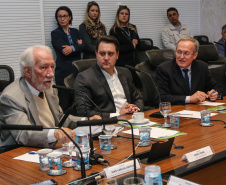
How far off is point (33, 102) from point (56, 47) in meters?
2.86

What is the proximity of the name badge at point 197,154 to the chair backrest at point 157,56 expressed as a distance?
2.25m

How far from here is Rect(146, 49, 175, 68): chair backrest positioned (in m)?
4.18

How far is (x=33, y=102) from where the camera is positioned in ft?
8.16

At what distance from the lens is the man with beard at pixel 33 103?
229cm

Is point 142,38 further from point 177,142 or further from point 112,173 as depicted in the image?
point 112,173

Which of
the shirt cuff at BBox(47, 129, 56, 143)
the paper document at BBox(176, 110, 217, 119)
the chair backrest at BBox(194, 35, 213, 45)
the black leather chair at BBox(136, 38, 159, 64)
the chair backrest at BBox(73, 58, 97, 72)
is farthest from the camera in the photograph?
the chair backrest at BBox(194, 35, 213, 45)

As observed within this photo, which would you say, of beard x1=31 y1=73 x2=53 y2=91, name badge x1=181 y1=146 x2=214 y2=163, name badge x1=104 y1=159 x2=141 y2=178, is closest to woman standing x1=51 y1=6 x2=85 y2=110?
beard x1=31 y1=73 x2=53 y2=91

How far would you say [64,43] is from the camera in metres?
5.25

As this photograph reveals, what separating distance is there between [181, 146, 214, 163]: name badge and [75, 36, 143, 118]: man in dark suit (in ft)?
4.37

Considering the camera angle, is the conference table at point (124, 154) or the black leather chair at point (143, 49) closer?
the conference table at point (124, 154)

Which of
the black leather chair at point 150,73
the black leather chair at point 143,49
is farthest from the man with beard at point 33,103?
the black leather chair at point 143,49

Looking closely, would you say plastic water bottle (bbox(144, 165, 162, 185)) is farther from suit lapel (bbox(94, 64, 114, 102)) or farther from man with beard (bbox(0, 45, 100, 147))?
suit lapel (bbox(94, 64, 114, 102))

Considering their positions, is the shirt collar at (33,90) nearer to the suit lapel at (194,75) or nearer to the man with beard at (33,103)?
the man with beard at (33,103)

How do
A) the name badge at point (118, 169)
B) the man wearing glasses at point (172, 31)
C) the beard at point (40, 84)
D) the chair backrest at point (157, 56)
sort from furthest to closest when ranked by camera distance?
the man wearing glasses at point (172, 31)
the chair backrest at point (157, 56)
the beard at point (40, 84)
the name badge at point (118, 169)
